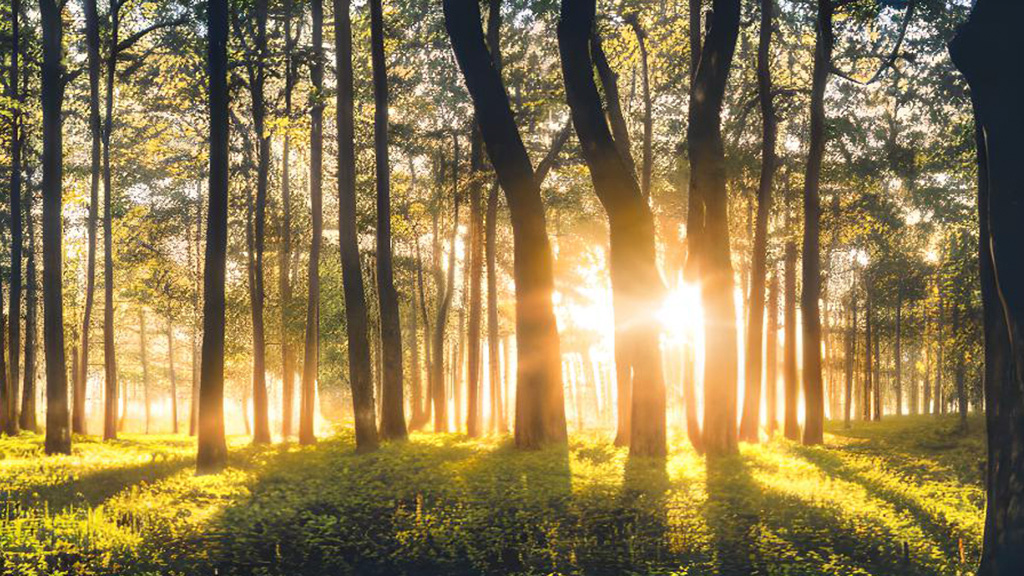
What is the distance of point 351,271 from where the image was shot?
19.0 m

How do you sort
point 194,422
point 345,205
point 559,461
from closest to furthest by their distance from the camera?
point 559,461 < point 345,205 < point 194,422

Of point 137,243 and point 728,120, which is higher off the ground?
point 728,120

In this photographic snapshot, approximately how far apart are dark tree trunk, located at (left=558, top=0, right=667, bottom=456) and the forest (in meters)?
0.05

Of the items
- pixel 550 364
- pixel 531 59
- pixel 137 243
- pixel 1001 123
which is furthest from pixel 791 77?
pixel 137 243

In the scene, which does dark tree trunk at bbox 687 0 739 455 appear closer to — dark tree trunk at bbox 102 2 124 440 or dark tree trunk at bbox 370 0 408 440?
dark tree trunk at bbox 370 0 408 440

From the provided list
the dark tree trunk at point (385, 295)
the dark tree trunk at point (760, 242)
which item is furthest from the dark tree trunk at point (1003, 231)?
Answer: the dark tree trunk at point (760, 242)

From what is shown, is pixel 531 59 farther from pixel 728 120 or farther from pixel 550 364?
pixel 550 364

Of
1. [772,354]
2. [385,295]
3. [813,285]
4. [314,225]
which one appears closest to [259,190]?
[314,225]

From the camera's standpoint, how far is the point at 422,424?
33.2 metres

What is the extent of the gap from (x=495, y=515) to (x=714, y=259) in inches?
299

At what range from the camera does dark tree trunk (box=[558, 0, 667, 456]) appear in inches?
616

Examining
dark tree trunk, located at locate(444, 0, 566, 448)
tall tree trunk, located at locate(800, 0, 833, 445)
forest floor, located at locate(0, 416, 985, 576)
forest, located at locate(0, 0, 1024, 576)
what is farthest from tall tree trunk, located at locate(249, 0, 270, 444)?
tall tree trunk, located at locate(800, 0, 833, 445)

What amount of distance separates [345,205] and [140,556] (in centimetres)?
1098

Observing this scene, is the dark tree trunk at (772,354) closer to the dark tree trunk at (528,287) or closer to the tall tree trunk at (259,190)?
the dark tree trunk at (528,287)
